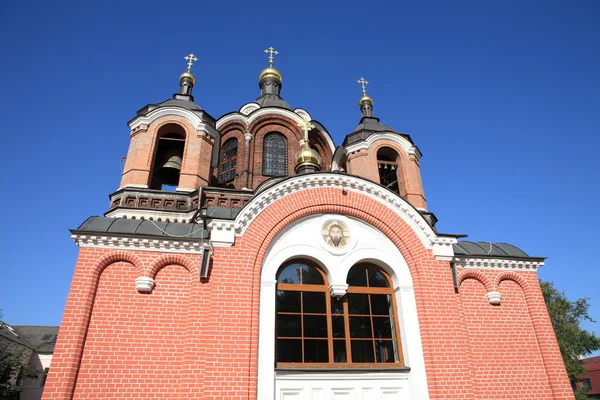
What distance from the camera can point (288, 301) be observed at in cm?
848

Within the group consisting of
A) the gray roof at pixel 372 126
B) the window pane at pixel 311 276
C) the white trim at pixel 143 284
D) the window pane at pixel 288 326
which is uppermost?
the gray roof at pixel 372 126

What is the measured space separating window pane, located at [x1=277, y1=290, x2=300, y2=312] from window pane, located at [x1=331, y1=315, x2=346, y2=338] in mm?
803

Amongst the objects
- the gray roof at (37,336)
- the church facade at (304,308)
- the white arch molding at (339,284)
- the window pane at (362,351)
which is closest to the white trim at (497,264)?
the church facade at (304,308)

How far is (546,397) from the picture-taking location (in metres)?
8.95

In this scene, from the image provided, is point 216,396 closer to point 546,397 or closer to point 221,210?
point 221,210

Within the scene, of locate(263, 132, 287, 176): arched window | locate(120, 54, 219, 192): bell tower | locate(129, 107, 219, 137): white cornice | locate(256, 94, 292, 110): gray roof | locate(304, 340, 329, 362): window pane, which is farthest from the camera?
locate(256, 94, 292, 110): gray roof

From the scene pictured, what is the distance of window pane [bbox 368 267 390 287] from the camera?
924cm

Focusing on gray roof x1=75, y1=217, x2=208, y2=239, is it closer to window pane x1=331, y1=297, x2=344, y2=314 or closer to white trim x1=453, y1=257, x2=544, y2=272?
window pane x1=331, y1=297, x2=344, y2=314

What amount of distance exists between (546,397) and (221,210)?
27.5 feet

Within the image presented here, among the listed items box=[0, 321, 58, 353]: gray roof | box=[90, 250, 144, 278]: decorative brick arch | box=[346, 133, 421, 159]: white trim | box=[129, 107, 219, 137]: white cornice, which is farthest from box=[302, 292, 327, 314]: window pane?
box=[0, 321, 58, 353]: gray roof

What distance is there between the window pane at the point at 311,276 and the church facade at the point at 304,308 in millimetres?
29

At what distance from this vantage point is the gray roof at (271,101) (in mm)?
18545

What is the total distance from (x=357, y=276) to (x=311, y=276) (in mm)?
1118

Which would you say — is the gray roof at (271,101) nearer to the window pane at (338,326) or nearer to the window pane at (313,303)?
the window pane at (313,303)
